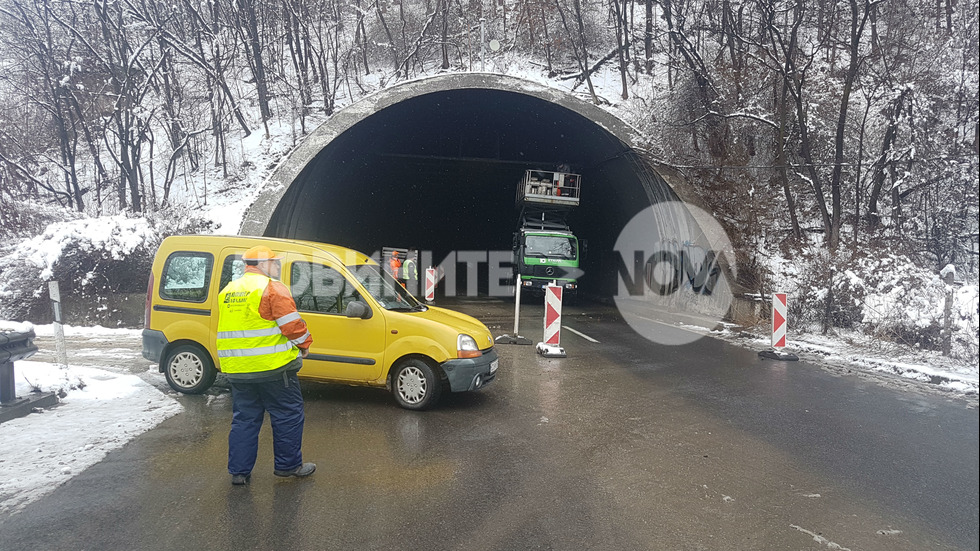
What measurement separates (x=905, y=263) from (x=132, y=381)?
1382 cm

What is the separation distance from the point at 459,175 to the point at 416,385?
84.6ft

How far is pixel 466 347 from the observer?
652cm

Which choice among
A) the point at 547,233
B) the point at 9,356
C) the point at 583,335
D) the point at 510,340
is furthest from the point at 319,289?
the point at 547,233

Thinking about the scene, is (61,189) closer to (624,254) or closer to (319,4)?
(319,4)

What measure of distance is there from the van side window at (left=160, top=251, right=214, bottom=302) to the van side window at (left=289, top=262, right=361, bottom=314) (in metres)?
1.22

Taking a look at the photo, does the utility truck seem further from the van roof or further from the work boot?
the work boot

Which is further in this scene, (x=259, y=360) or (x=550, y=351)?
(x=550, y=351)

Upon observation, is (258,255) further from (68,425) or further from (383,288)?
(68,425)

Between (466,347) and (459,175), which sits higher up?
(459,175)

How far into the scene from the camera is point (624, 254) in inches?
973

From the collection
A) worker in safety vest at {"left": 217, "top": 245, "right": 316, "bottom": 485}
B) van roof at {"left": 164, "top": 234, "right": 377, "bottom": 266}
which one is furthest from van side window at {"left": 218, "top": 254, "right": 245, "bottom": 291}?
worker in safety vest at {"left": 217, "top": 245, "right": 316, "bottom": 485}

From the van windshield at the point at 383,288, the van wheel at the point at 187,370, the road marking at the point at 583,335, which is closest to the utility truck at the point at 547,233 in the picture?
the road marking at the point at 583,335

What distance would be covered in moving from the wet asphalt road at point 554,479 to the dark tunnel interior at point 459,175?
1159 centimetres

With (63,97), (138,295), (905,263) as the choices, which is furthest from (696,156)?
(63,97)
